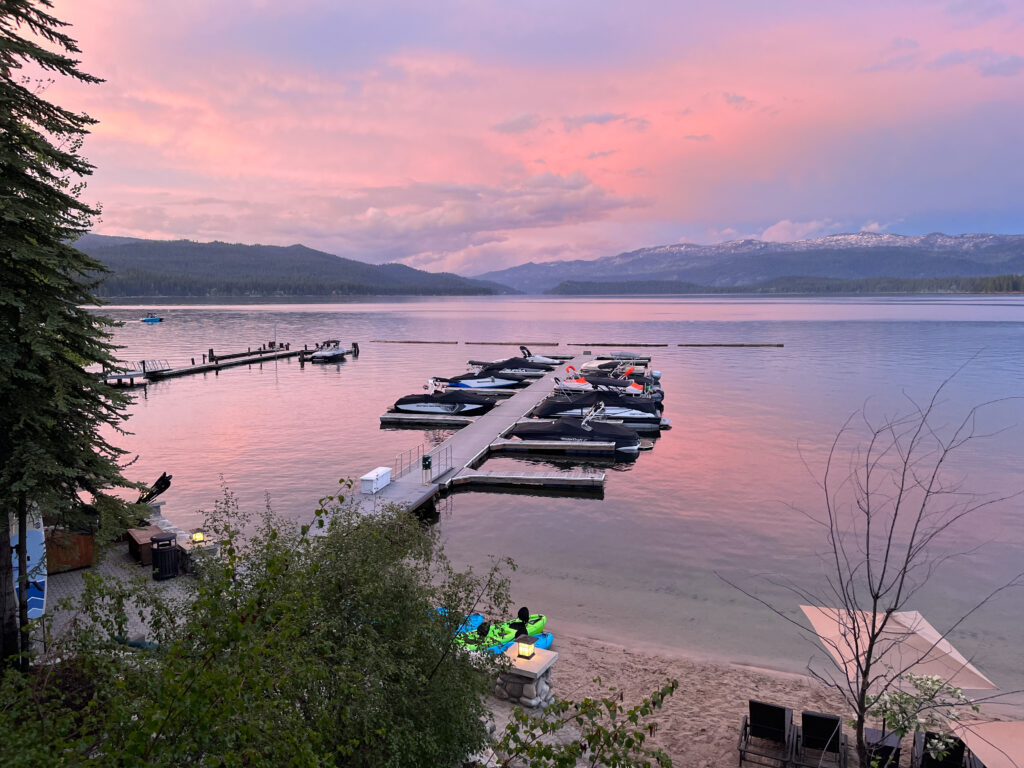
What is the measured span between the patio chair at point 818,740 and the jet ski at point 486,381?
45100 millimetres

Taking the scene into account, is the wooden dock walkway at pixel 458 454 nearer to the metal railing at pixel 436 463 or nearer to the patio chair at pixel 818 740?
the metal railing at pixel 436 463

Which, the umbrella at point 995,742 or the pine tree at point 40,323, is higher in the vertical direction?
the pine tree at point 40,323

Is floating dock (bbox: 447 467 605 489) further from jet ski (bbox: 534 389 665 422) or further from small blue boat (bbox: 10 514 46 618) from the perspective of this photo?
small blue boat (bbox: 10 514 46 618)

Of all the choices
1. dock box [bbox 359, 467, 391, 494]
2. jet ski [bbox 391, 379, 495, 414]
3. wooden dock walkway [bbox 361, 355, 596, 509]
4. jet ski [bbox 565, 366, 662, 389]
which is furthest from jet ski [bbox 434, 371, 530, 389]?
dock box [bbox 359, 467, 391, 494]

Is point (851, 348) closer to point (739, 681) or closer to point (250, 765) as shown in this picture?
point (739, 681)

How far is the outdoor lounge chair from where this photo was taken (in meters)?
11.1

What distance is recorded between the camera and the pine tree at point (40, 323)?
10.4 meters

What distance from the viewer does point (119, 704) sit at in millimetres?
5035

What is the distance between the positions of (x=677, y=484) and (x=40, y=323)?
26710 millimetres

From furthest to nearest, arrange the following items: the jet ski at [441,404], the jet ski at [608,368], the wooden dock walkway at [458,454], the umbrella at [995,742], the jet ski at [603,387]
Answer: the jet ski at [608,368] → the jet ski at [603,387] → the jet ski at [441,404] → the wooden dock walkway at [458,454] → the umbrella at [995,742]

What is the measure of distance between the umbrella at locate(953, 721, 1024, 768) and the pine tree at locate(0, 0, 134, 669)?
15.1 meters

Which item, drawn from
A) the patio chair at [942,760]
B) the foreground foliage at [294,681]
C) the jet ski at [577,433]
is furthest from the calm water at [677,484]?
the foreground foliage at [294,681]

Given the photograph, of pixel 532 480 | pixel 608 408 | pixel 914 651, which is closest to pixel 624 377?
pixel 608 408

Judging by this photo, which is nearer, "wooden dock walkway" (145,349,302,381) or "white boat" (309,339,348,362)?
"wooden dock walkway" (145,349,302,381)
